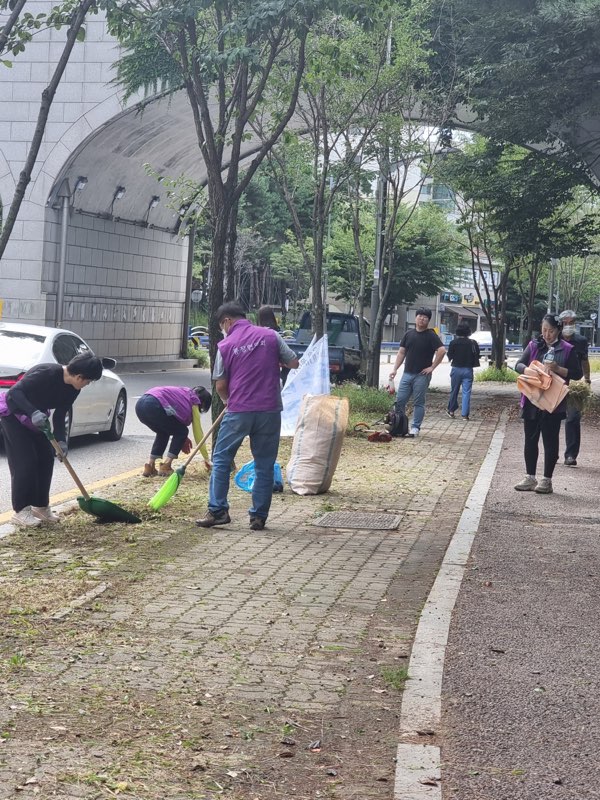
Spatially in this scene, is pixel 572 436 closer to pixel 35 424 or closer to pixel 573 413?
pixel 573 413

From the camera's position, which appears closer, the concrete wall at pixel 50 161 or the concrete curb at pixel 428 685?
the concrete curb at pixel 428 685

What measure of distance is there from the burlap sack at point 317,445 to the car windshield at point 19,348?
12.5ft

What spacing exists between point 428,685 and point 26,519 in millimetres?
4424

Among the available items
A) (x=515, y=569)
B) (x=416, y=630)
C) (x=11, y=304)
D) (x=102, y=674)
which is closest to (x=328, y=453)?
(x=515, y=569)

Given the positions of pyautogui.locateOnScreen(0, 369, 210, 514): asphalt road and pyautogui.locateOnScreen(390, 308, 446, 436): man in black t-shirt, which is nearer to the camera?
pyautogui.locateOnScreen(0, 369, 210, 514): asphalt road

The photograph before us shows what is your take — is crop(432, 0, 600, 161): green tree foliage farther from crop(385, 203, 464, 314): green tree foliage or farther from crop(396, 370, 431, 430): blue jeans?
crop(385, 203, 464, 314): green tree foliage

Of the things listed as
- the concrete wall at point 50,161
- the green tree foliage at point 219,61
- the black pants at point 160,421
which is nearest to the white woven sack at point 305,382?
the green tree foliage at point 219,61

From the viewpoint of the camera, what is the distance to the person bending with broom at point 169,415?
11281mm

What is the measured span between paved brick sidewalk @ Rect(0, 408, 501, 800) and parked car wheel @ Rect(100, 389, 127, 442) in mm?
6616

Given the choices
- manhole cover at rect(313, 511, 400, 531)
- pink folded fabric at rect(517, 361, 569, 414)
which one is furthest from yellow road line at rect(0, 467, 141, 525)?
pink folded fabric at rect(517, 361, 569, 414)

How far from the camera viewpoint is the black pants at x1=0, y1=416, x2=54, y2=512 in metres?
8.70

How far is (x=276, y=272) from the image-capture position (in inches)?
2746

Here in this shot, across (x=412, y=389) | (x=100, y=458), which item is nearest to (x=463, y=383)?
(x=412, y=389)

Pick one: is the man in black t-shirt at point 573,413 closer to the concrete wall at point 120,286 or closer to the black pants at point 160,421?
the black pants at point 160,421
